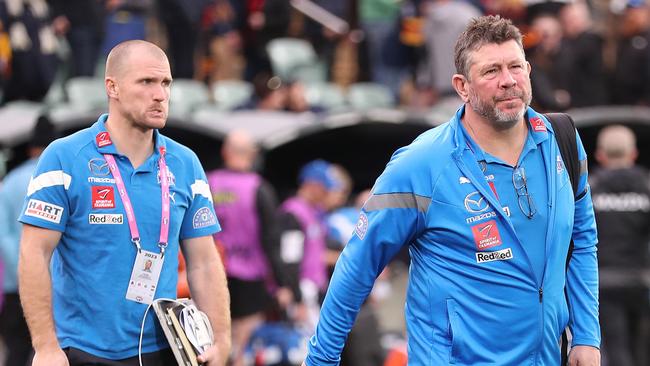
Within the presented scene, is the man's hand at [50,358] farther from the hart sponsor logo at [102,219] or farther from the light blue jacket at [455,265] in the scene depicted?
the light blue jacket at [455,265]

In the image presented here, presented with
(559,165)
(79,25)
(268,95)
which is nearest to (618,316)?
(268,95)

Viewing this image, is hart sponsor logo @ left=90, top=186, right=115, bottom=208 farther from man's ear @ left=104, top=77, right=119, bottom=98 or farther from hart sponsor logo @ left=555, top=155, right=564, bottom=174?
hart sponsor logo @ left=555, top=155, right=564, bottom=174

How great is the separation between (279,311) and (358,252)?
6.59 meters

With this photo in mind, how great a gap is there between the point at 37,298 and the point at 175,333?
62 centimetres

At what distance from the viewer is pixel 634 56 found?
15.5 meters

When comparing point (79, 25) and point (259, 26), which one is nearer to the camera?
point (79, 25)

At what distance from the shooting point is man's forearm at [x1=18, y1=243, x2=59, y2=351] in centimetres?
582

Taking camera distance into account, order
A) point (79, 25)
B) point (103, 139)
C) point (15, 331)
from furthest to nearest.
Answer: point (79, 25) < point (15, 331) < point (103, 139)

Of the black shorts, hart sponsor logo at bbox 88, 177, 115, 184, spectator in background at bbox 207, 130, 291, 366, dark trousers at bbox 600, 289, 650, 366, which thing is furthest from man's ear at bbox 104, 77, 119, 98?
dark trousers at bbox 600, 289, 650, 366

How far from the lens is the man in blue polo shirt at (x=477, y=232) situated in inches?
215

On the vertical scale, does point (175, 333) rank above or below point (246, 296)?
above

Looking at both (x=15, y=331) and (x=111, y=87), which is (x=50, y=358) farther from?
(x=15, y=331)

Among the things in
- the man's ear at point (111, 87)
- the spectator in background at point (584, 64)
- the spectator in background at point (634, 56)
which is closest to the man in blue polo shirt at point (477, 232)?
the man's ear at point (111, 87)

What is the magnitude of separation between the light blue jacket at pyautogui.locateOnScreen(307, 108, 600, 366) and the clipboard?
→ 68 centimetres
